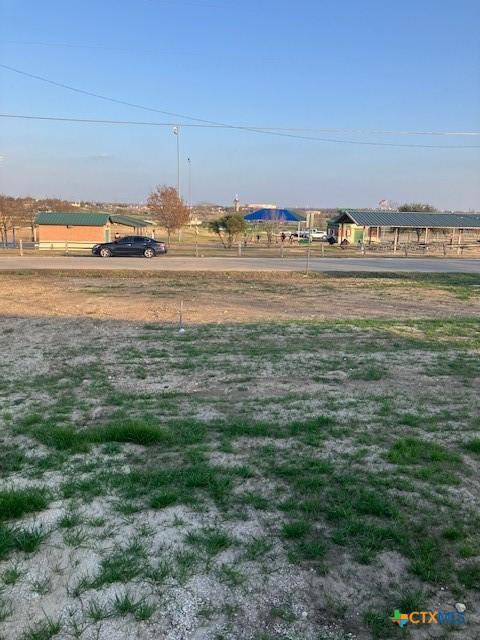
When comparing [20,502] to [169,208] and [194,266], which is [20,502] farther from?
[169,208]

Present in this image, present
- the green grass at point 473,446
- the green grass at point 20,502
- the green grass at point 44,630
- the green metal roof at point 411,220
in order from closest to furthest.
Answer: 1. the green grass at point 44,630
2. the green grass at point 20,502
3. the green grass at point 473,446
4. the green metal roof at point 411,220

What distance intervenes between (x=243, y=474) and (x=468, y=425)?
2.63 m

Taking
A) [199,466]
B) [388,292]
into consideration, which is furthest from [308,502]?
[388,292]

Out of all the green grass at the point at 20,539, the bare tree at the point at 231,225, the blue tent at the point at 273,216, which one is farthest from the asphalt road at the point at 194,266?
the blue tent at the point at 273,216

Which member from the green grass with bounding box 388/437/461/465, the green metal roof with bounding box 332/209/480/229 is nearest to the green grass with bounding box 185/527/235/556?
the green grass with bounding box 388/437/461/465

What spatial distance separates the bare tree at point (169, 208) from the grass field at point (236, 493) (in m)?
49.7

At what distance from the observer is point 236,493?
3.86 m

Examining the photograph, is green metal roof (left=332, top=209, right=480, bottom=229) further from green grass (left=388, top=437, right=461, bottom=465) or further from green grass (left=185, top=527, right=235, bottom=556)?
green grass (left=185, top=527, right=235, bottom=556)

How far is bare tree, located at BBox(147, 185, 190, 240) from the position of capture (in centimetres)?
5712

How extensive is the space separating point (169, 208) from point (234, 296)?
4231 cm

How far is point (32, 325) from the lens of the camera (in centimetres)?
1145

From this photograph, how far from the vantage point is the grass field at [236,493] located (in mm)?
2707

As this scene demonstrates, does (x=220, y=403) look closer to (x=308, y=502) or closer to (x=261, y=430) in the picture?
(x=261, y=430)

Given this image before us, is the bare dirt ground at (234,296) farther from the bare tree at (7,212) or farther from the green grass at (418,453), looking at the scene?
the bare tree at (7,212)
